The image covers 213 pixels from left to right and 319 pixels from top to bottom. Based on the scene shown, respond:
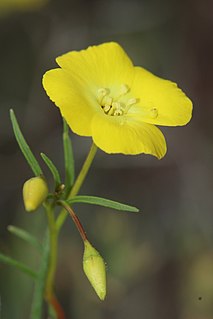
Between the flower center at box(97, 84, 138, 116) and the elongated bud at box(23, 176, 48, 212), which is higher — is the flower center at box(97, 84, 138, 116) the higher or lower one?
the higher one

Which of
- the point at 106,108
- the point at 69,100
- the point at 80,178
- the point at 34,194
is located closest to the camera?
the point at 34,194

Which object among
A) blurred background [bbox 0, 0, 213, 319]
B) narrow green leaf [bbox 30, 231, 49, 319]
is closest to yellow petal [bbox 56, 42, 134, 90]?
narrow green leaf [bbox 30, 231, 49, 319]

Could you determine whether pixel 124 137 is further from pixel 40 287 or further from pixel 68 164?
pixel 40 287

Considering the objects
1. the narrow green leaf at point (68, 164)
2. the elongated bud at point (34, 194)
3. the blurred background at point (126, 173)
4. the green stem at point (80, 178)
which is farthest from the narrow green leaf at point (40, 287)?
the blurred background at point (126, 173)

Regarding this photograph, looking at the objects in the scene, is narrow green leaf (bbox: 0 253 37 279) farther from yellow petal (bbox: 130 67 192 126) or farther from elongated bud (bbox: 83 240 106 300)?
yellow petal (bbox: 130 67 192 126)

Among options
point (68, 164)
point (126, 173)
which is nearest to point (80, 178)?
point (68, 164)
